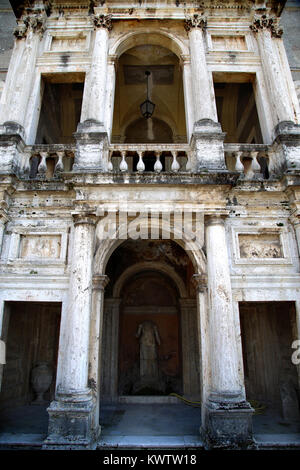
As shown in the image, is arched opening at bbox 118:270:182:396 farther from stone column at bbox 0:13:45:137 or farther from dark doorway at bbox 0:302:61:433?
stone column at bbox 0:13:45:137

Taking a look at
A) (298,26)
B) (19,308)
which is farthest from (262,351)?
(298,26)

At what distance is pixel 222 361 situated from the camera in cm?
535

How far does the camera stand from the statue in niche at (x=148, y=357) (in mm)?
8922

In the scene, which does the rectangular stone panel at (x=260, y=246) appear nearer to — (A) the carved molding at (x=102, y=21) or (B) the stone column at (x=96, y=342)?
(B) the stone column at (x=96, y=342)

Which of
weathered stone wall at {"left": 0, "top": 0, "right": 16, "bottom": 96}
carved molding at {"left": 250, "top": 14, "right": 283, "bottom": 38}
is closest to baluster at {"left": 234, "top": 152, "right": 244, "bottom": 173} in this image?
carved molding at {"left": 250, "top": 14, "right": 283, "bottom": 38}

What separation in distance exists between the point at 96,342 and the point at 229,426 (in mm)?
2607

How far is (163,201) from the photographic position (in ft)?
20.5

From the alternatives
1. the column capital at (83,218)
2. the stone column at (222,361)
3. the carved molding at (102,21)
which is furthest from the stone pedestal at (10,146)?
the stone column at (222,361)

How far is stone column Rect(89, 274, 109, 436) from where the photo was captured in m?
5.55

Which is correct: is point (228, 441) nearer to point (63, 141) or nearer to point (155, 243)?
point (155, 243)

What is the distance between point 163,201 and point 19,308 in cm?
447

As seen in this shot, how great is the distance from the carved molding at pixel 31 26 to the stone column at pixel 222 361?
674 cm

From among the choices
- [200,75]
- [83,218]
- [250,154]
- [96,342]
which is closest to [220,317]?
[96,342]

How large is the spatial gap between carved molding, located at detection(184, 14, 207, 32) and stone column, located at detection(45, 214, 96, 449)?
5.74 meters
